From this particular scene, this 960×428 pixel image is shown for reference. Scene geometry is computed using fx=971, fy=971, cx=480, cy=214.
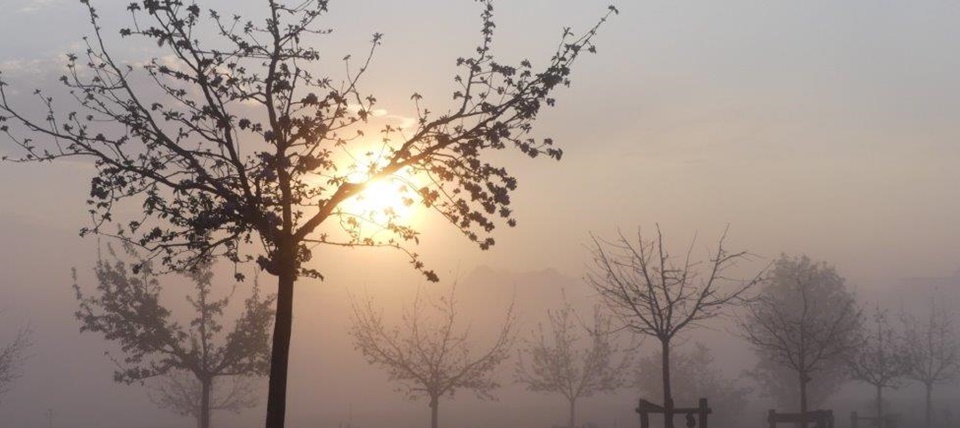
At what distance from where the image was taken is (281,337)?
50.6 ft

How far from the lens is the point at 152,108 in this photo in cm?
1518

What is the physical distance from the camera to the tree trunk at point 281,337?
15.2 metres

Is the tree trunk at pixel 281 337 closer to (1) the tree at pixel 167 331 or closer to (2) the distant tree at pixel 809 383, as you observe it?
(1) the tree at pixel 167 331

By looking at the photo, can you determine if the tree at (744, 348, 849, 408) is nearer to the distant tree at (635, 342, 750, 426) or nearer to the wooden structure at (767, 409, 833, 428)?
the distant tree at (635, 342, 750, 426)

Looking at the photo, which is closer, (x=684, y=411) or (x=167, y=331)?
(x=684, y=411)

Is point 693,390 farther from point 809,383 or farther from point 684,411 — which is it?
point 684,411

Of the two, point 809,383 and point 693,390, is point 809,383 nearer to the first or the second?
point 809,383

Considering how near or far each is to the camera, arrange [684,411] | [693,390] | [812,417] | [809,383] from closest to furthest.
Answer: [684,411]
[812,417]
[809,383]
[693,390]

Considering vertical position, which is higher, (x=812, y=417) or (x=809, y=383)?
(x=809, y=383)

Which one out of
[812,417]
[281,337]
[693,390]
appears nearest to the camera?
[281,337]

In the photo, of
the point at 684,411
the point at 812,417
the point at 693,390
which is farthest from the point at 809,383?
the point at 684,411

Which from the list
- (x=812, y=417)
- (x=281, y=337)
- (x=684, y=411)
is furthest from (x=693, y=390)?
(x=281, y=337)

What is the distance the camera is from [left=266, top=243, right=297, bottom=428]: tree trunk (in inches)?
600

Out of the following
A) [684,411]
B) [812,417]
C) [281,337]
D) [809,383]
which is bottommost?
[812,417]
